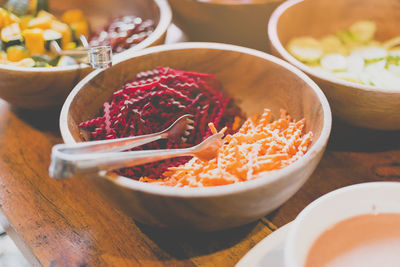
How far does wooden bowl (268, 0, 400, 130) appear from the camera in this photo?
102 cm

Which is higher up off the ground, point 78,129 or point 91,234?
point 78,129

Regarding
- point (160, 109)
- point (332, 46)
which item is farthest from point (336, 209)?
point (332, 46)

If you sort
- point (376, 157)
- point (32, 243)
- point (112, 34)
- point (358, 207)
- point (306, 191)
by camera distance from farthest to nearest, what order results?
1. point (112, 34)
2. point (376, 157)
3. point (306, 191)
4. point (32, 243)
5. point (358, 207)

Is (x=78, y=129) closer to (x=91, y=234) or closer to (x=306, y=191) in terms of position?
(x=91, y=234)

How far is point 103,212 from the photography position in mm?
1007

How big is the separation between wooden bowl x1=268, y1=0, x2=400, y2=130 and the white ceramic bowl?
1.20 feet

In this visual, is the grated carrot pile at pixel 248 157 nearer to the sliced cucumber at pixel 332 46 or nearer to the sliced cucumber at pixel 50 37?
the sliced cucumber at pixel 332 46

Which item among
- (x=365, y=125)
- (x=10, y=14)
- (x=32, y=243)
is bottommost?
(x=32, y=243)

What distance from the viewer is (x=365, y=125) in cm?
111

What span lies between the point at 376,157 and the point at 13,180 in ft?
3.57

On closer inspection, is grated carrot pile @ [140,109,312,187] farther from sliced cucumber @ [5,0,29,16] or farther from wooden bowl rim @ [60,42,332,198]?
sliced cucumber @ [5,0,29,16]

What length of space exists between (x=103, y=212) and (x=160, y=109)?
32cm

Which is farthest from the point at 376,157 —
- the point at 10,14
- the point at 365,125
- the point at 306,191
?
the point at 10,14

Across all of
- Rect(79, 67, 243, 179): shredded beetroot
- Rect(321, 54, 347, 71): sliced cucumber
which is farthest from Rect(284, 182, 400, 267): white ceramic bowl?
Rect(321, 54, 347, 71): sliced cucumber
